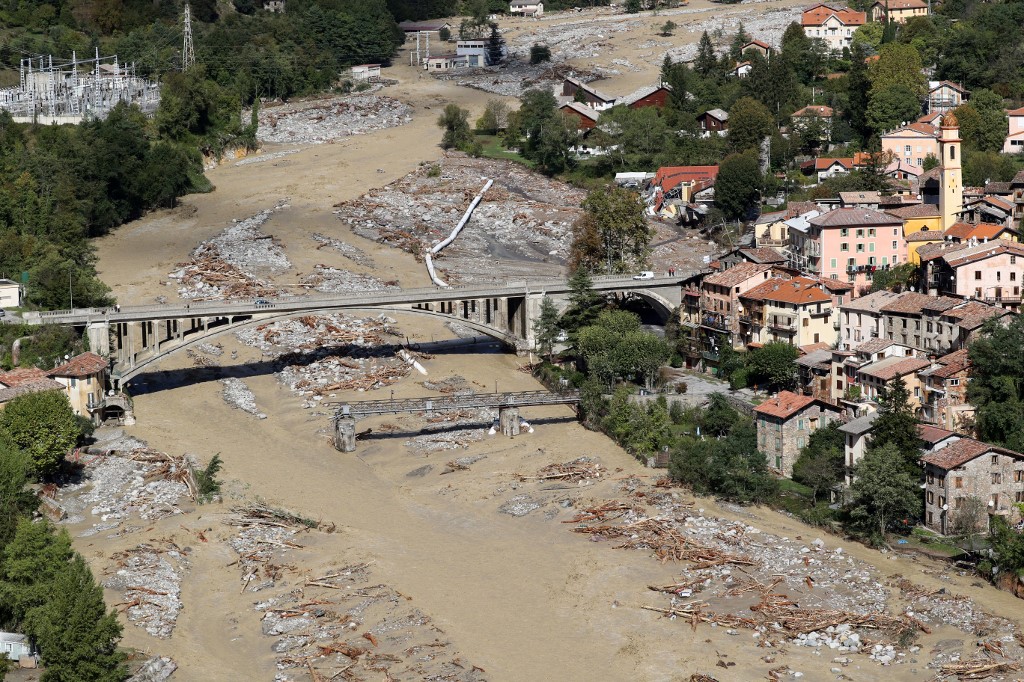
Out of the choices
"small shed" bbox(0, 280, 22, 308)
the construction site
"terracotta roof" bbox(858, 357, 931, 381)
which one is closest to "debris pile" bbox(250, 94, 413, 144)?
the construction site

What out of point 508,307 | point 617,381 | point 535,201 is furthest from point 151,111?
point 617,381

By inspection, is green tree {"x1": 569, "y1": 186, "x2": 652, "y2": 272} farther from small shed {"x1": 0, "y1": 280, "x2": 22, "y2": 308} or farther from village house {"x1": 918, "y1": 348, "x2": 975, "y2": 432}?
small shed {"x1": 0, "y1": 280, "x2": 22, "y2": 308}

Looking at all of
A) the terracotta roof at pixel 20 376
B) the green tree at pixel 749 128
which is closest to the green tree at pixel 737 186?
the green tree at pixel 749 128

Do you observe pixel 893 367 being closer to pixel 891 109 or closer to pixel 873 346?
pixel 873 346

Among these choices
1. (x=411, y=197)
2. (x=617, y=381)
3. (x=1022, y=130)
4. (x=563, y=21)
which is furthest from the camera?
(x=563, y=21)

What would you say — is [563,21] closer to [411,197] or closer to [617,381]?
[411,197]
